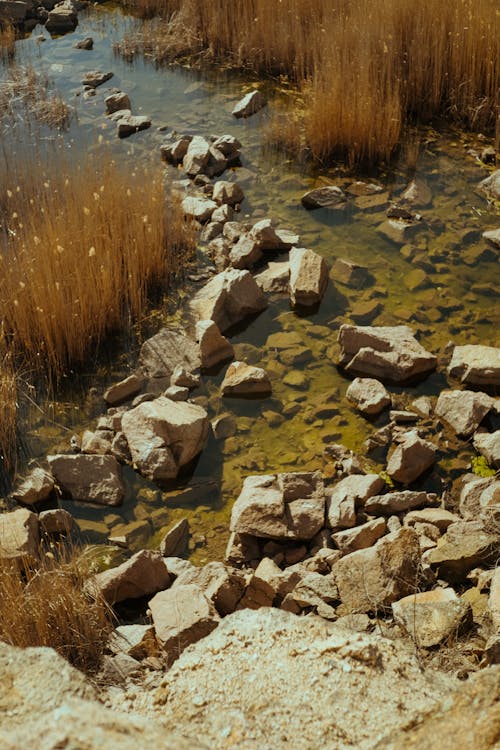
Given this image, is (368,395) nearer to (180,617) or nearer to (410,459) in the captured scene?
(410,459)

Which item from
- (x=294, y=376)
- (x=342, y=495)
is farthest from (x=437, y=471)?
(x=294, y=376)

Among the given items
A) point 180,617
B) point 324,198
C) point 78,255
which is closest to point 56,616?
point 180,617

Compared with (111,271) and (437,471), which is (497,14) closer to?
(111,271)

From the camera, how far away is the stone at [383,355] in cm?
491

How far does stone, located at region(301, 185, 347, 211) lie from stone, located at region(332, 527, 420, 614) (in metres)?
3.98

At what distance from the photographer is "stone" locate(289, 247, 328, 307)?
5.58m

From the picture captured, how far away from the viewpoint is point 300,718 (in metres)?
1.79

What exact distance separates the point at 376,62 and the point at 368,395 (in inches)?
175

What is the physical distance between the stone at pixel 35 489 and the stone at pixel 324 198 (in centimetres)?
359

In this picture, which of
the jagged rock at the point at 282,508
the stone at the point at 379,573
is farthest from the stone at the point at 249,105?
the stone at the point at 379,573

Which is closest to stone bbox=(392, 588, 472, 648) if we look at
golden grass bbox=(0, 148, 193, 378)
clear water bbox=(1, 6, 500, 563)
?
clear water bbox=(1, 6, 500, 563)

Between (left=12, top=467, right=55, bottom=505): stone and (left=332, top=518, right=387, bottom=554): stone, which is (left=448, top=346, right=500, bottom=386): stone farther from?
(left=12, top=467, right=55, bottom=505): stone

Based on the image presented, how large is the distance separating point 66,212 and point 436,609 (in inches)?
159

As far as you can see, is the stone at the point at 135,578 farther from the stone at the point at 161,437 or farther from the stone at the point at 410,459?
the stone at the point at 410,459
